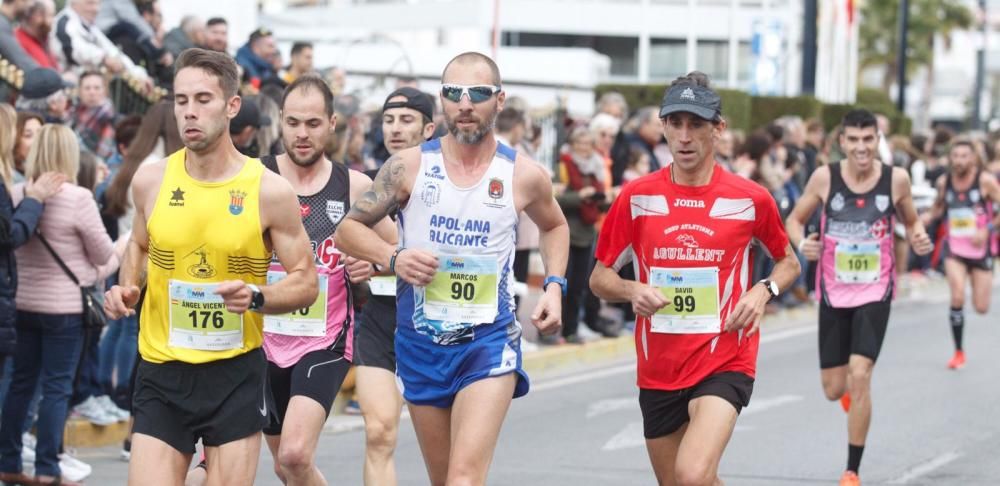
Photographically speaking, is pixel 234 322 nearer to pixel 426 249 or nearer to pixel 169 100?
pixel 426 249

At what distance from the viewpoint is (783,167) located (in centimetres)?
1931

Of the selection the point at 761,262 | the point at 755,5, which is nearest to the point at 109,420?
the point at 761,262

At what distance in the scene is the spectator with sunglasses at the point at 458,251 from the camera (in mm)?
6742

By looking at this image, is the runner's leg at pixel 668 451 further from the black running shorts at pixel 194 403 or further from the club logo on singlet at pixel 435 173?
the black running shorts at pixel 194 403

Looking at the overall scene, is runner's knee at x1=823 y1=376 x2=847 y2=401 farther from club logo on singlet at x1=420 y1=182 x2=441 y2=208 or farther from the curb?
club logo on singlet at x1=420 y1=182 x2=441 y2=208

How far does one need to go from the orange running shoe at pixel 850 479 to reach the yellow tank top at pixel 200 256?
449 cm

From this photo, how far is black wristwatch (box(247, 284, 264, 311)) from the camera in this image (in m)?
5.87

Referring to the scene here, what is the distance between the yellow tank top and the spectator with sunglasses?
0.74 meters

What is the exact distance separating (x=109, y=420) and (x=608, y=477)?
325cm

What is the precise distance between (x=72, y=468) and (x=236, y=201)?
12.9 ft

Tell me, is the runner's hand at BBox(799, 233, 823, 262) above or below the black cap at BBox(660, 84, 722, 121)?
below

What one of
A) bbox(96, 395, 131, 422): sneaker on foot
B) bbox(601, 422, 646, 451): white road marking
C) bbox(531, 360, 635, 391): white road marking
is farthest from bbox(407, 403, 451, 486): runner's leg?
bbox(531, 360, 635, 391): white road marking

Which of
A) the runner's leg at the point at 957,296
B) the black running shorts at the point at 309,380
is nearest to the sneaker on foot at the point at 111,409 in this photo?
the black running shorts at the point at 309,380

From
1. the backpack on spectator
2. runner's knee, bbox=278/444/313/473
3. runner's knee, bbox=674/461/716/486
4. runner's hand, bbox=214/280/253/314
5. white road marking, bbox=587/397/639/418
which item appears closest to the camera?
runner's hand, bbox=214/280/253/314
